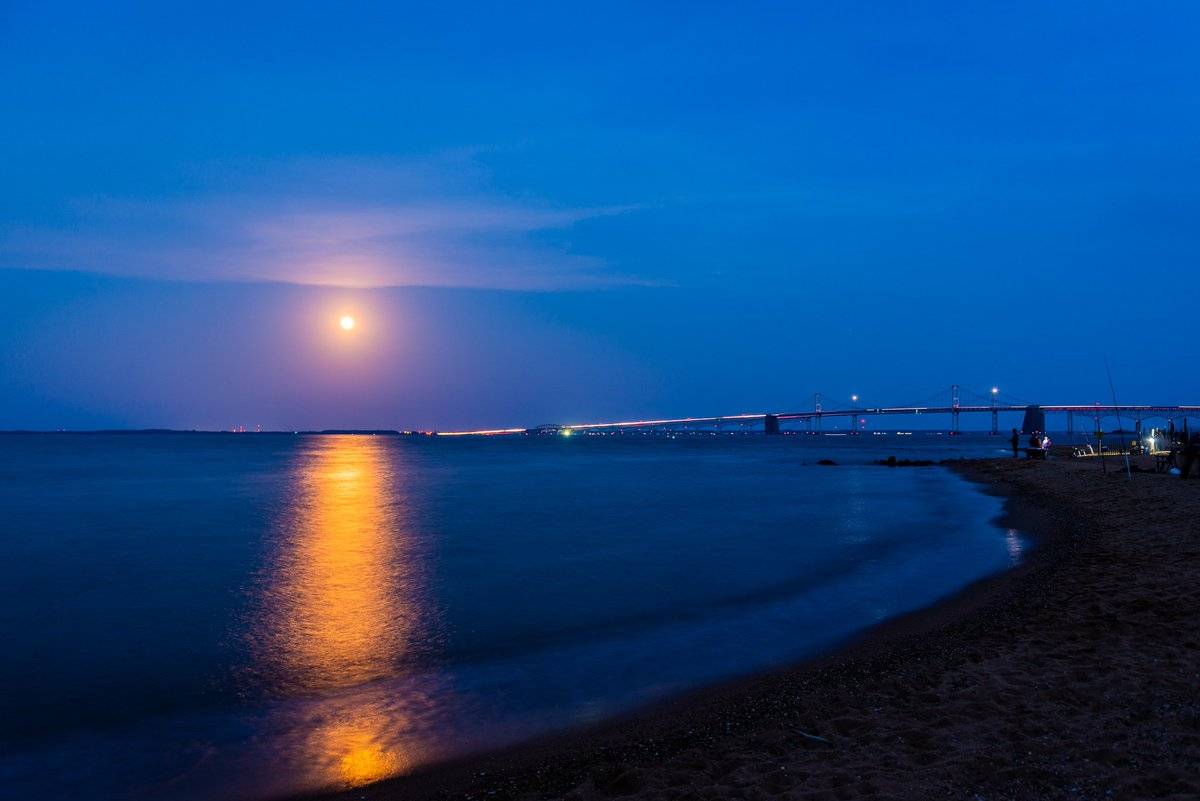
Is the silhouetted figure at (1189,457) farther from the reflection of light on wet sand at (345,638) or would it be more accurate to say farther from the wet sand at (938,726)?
the reflection of light on wet sand at (345,638)

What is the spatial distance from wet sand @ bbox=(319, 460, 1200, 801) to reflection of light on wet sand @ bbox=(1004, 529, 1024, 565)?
463 cm

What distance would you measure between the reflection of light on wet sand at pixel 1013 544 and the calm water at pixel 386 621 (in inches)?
5.5

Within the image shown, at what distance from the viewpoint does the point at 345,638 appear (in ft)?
34.0

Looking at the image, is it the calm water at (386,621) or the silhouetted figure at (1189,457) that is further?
the silhouetted figure at (1189,457)

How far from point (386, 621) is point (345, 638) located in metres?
1.05

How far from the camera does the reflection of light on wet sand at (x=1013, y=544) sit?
14.2m

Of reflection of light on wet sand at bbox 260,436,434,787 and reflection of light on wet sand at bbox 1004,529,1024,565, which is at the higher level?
reflection of light on wet sand at bbox 1004,529,1024,565

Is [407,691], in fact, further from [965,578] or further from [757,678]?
[965,578]

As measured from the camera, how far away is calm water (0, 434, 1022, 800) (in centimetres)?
657

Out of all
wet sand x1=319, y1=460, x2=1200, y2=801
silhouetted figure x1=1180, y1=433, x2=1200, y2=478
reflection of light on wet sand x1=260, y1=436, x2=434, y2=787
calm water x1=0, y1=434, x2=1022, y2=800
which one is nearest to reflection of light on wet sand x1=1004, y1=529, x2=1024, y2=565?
calm water x1=0, y1=434, x2=1022, y2=800

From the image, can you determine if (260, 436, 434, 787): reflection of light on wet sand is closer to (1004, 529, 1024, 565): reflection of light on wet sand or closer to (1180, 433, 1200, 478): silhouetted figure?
(1004, 529, 1024, 565): reflection of light on wet sand

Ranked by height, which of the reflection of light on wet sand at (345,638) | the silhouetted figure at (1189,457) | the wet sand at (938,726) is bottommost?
the reflection of light on wet sand at (345,638)

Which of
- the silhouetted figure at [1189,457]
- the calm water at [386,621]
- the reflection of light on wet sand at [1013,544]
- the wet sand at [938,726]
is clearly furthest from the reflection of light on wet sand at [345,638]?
the silhouetted figure at [1189,457]

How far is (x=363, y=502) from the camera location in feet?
110
